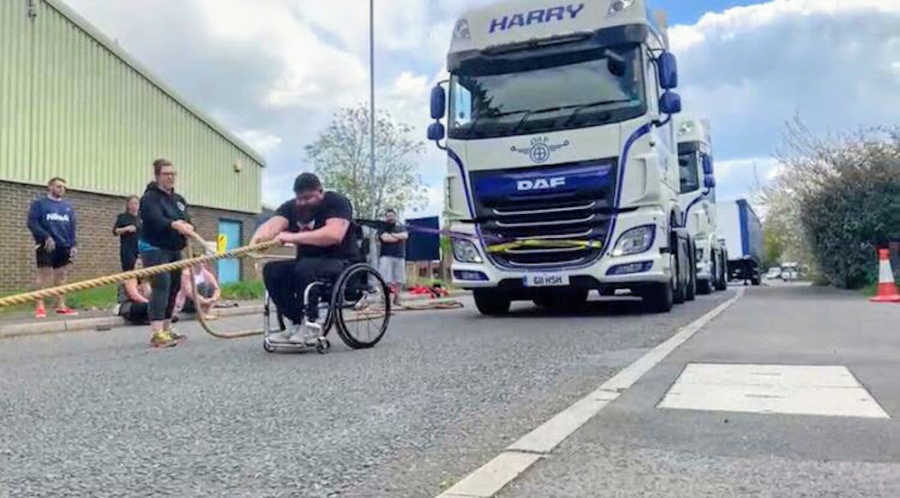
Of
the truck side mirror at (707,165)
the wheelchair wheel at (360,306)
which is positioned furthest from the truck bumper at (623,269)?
the truck side mirror at (707,165)

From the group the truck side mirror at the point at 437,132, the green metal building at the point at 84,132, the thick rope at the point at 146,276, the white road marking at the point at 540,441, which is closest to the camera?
the white road marking at the point at 540,441

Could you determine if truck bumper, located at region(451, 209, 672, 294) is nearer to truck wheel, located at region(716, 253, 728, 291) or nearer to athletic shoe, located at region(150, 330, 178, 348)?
athletic shoe, located at region(150, 330, 178, 348)

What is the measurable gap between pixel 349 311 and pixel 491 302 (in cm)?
452

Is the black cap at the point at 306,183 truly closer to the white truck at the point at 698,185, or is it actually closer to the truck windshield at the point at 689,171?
the white truck at the point at 698,185

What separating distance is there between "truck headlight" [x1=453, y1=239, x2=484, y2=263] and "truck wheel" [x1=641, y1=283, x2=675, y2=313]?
7.53ft

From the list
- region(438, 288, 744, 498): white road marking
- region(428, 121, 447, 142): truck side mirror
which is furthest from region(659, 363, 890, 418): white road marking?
region(428, 121, 447, 142): truck side mirror

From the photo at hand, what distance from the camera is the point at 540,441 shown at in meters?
3.42

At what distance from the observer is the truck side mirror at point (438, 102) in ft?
33.8

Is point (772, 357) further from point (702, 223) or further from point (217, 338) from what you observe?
point (702, 223)

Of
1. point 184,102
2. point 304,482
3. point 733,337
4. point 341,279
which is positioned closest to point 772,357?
point 733,337

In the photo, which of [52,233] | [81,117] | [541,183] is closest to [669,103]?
[541,183]

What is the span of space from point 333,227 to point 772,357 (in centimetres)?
360

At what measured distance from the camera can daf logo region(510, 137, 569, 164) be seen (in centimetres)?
940

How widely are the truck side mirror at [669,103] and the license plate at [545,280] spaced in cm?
242
